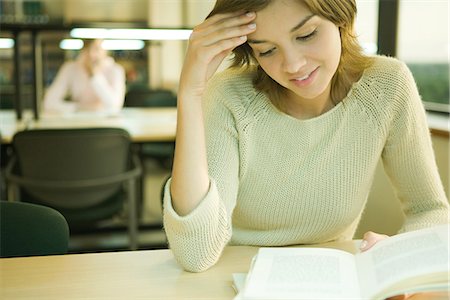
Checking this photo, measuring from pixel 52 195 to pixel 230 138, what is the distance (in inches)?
62.3

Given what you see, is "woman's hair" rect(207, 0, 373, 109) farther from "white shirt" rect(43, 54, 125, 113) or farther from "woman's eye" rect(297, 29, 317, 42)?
"white shirt" rect(43, 54, 125, 113)

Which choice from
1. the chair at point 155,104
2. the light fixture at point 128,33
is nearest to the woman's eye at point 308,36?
the light fixture at point 128,33

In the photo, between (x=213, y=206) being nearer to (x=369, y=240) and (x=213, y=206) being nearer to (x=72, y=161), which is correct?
(x=369, y=240)

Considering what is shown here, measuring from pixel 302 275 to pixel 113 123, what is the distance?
8.13ft

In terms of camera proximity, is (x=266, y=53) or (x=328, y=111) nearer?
(x=266, y=53)

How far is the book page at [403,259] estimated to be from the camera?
2.91ft

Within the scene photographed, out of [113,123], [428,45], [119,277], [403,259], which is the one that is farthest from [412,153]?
[113,123]

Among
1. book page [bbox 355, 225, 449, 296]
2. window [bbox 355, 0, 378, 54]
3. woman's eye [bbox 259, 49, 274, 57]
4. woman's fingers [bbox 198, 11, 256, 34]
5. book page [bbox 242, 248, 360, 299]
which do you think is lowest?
book page [bbox 242, 248, 360, 299]

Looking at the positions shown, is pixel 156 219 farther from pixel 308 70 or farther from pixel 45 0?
pixel 45 0

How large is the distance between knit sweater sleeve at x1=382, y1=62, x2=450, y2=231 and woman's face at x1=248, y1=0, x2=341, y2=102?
0.68 ft

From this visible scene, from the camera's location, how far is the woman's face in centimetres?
113

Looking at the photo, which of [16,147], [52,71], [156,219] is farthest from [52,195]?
[52,71]

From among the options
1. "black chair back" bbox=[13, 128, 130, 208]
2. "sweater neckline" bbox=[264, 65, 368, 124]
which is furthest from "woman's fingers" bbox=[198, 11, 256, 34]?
"black chair back" bbox=[13, 128, 130, 208]

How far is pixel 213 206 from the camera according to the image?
45.1 inches
